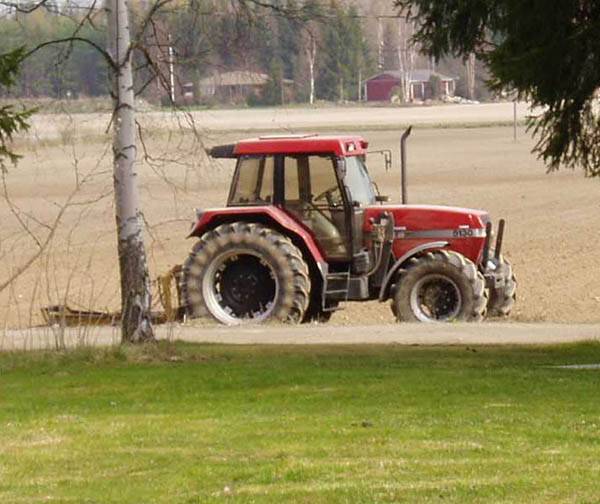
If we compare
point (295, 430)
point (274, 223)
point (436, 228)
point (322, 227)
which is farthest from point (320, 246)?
point (295, 430)

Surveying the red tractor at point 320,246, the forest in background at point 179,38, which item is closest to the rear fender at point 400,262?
the red tractor at point 320,246

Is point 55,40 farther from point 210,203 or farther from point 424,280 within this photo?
point 210,203

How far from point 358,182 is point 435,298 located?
1868mm

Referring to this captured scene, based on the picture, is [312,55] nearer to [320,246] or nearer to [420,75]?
[320,246]

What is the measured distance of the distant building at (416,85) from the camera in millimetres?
94812

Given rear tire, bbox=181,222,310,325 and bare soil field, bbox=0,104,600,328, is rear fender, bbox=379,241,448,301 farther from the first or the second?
bare soil field, bbox=0,104,600,328

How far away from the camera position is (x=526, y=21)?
13.5 meters

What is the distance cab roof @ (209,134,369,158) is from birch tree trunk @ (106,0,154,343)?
15.3ft

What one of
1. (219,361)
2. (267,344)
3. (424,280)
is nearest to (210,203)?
(424,280)

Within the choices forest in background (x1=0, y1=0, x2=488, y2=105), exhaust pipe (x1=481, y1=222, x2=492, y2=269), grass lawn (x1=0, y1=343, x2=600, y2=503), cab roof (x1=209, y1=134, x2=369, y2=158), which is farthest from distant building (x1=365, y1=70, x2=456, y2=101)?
grass lawn (x1=0, y1=343, x2=600, y2=503)

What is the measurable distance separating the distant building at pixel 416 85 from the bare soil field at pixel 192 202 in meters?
32.4

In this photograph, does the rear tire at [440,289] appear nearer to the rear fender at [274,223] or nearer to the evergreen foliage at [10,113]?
the rear fender at [274,223]

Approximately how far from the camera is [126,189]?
1482 centimetres

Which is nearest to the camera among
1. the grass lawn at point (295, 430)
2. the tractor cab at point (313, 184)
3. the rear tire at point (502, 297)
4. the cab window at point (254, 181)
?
the grass lawn at point (295, 430)
